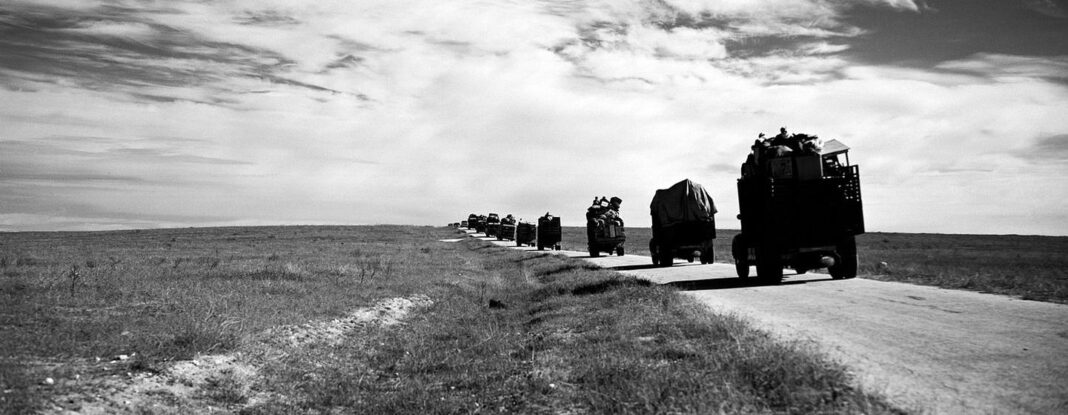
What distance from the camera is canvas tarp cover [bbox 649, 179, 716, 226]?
24.6 metres

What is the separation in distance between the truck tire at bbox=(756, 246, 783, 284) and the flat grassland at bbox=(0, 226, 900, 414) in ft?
11.8

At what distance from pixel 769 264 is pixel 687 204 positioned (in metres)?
8.92

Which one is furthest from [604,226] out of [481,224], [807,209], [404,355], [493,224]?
[481,224]

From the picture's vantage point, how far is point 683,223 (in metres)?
25.9

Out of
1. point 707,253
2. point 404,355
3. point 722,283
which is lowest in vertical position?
point 404,355

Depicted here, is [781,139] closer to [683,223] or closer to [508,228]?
[683,223]

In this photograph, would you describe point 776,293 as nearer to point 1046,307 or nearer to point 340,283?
point 1046,307

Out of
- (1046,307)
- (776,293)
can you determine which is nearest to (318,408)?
(776,293)

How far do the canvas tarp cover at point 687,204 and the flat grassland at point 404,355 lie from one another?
9685 millimetres

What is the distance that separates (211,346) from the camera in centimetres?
914

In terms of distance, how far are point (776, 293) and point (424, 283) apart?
36.5ft

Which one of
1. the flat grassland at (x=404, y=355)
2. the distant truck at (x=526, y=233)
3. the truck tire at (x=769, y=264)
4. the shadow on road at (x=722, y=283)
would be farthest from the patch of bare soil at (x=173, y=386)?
the distant truck at (x=526, y=233)

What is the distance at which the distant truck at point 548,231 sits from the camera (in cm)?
4800

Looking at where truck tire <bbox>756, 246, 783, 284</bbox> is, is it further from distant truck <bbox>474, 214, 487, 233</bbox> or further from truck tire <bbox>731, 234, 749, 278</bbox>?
distant truck <bbox>474, 214, 487, 233</bbox>
